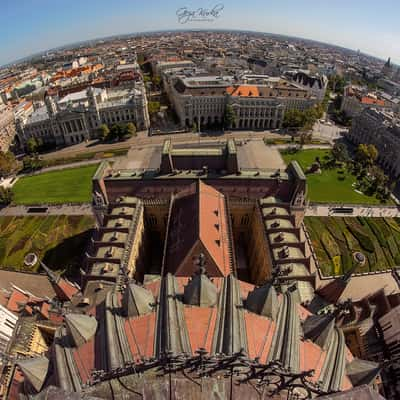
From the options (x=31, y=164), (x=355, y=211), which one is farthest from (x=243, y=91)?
(x=31, y=164)

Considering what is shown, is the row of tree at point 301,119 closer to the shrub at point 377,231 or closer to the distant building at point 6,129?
the shrub at point 377,231

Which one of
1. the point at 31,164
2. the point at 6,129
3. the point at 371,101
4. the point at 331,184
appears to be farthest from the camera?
the point at 371,101

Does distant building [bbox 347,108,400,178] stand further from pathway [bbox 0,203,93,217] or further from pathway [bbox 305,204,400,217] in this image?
pathway [bbox 0,203,93,217]

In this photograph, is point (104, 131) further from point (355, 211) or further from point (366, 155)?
point (366, 155)

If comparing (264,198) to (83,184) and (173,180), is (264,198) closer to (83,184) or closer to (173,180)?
(173,180)

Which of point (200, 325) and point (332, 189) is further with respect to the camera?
point (332, 189)

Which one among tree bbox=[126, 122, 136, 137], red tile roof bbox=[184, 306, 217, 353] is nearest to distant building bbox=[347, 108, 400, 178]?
red tile roof bbox=[184, 306, 217, 353]
